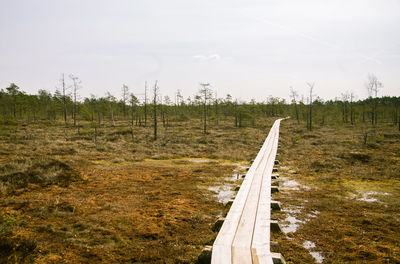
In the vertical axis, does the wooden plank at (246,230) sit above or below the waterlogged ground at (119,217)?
above

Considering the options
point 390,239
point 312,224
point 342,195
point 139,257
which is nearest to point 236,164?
point 342,195

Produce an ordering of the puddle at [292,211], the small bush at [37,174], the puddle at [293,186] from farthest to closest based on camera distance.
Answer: the puddle at [293,186] < the small bush at [37,174] < the puddle at [292,211]

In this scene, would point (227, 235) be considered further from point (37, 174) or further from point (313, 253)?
point (37, 174)

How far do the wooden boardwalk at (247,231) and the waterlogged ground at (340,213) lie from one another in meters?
0.56

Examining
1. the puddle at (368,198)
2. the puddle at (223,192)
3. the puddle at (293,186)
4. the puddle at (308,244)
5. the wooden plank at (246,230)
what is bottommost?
the puddle at (223,192)

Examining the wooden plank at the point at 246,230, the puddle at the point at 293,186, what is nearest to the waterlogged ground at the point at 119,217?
the wooden plank at the point at 246,230

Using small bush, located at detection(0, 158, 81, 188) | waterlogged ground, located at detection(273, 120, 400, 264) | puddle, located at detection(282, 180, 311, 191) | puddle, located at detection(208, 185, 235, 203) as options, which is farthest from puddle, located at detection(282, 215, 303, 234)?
small bush, located at detection(0, 158, 81, 188)

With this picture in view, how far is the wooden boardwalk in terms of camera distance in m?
4.68

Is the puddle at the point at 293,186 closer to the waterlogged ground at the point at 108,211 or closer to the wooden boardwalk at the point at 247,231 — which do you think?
the wooden boardwalk at the point at 247,231

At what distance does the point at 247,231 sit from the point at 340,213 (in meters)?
4.13

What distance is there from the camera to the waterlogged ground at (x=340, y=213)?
535 centimetres

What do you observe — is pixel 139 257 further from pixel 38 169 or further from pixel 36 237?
pixel 38 169

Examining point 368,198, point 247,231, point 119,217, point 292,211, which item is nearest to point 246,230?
point 247,231

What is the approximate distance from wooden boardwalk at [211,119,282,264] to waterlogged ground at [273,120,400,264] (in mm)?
564
